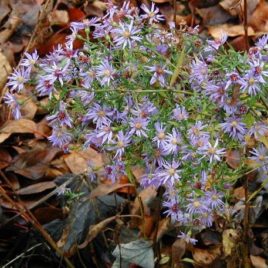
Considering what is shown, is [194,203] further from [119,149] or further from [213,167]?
[119,149]

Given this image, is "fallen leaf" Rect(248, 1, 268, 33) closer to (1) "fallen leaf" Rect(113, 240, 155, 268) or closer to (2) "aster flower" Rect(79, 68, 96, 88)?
(1) "fallen leaf" Rect(113, 240, 155, 268)

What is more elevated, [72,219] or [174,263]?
[72,219]

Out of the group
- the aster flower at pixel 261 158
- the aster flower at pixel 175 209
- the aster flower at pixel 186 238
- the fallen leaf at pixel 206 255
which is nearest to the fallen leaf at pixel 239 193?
the fallen leaf at pixel 206 255

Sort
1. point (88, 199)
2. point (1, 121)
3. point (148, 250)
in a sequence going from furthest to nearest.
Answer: point (1, 121)
point (88, 199)
point (148, 250)

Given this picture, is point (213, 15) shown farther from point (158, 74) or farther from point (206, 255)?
point (158, 74)

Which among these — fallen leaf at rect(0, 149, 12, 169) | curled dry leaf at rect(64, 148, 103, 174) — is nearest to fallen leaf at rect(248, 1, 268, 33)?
curled dry leaf at rect(64, 148, 103, 174)

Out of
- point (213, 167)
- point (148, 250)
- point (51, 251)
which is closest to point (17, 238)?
point (51, 251)

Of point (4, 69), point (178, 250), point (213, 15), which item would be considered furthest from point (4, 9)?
point (178, 250)
